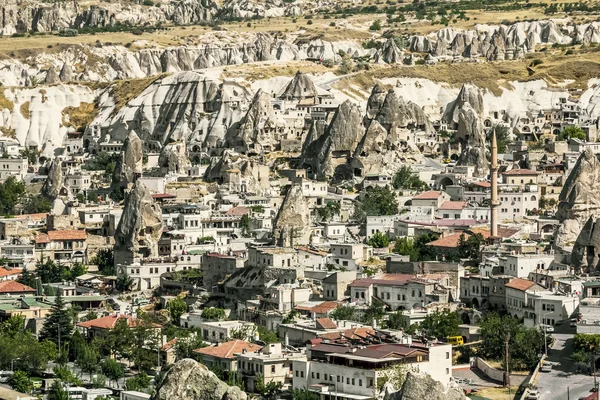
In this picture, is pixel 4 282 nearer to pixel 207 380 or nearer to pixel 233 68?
pixel 207 380

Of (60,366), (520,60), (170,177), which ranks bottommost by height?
(60,366)

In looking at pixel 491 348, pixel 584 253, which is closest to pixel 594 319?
pixel 491 348

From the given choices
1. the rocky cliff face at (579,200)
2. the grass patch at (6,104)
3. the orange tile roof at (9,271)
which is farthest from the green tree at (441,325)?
the grass patch at (6,104)

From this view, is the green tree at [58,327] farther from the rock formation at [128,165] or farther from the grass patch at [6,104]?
the grass patch at [6,104]

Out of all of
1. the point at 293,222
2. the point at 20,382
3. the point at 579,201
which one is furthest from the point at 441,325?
the point at 579,201

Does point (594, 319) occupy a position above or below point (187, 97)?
below

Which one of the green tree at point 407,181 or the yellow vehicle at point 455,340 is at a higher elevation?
the green tree at point 407,181

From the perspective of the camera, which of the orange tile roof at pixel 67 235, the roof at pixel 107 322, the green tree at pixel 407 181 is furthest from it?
the green tree at pixel 407 181

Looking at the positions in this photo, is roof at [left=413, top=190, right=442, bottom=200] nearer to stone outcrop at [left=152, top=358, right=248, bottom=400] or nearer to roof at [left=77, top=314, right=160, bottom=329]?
roof at [left=77, top=314, right=160, bottom=329]
